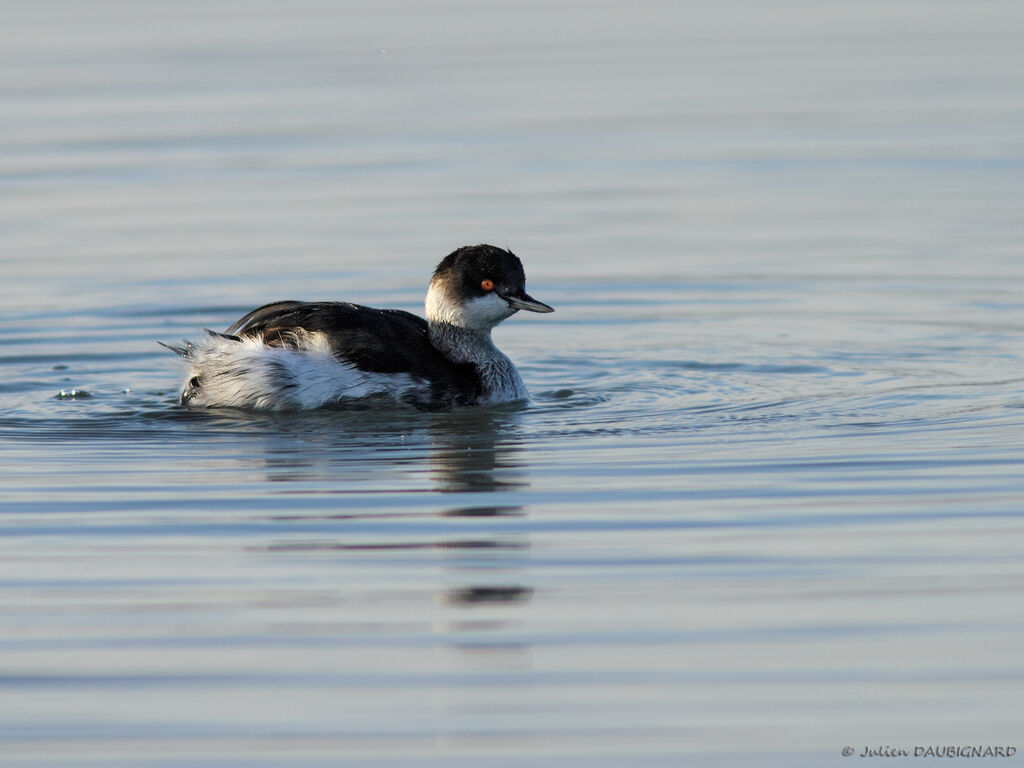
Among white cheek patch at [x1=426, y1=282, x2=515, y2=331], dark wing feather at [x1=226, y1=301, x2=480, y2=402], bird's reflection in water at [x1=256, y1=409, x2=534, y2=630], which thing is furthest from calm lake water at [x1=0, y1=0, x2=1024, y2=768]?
white cheek patch at [x1=426, y1=282, x2=515, y2=331]

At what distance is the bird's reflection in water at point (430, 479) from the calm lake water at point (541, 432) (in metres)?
0.03

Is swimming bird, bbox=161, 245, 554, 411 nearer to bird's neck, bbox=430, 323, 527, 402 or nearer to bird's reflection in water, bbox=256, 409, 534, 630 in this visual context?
bird's neck, bbox=430, 323, 527, 402

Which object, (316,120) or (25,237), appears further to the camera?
(316,120)

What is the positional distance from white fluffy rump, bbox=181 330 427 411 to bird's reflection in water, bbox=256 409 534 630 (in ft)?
0.38

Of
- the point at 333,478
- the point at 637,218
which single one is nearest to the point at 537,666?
the point at 333,478

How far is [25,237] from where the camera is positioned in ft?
51.3

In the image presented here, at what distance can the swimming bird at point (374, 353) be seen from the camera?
1057 centimetres

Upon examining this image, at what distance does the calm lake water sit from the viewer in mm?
6078

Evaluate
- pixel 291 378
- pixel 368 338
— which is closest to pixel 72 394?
pixel 291 378

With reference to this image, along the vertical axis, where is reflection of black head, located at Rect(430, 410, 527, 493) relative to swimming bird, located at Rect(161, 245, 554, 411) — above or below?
below

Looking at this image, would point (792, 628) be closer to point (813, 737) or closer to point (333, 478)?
point (813, 737)

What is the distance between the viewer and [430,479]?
9.02 meters

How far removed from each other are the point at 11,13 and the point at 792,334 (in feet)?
61.4

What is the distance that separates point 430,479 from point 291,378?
183cm
